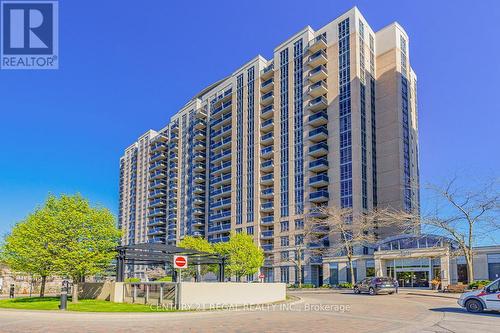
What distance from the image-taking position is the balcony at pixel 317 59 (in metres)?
74.6

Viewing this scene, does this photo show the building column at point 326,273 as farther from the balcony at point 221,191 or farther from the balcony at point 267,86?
the balcony at point 267,86

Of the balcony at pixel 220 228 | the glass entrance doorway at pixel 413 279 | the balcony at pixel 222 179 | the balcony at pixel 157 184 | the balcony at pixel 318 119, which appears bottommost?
the glass entrance doorway at pixel 413 279

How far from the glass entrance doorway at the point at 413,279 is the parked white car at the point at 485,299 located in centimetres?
3175

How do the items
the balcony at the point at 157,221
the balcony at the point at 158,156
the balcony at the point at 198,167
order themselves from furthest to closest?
the balcony at the point at 158,156, the balcony at the point at 157,221, the balcony at the point at 198,167

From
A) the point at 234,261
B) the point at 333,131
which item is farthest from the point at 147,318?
the point at 333,131

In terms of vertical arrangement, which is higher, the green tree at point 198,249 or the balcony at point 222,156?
the balcony at point 222,156

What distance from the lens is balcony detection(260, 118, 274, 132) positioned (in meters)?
81.9

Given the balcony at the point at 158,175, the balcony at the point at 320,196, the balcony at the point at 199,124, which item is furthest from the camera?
the balcony at the point at 158,175

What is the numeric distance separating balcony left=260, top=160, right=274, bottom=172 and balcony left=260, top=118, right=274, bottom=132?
20.4 ft

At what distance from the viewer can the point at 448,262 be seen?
46531 millimetres

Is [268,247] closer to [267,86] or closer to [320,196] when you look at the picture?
[320,196]

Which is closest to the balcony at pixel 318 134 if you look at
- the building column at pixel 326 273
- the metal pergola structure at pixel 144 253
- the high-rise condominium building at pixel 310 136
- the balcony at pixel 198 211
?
the high-rise condominium building at pixel 310 136

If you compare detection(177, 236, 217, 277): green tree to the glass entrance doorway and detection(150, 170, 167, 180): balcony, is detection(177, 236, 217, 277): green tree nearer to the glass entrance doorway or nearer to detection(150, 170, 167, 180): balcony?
the glass entrance doorway

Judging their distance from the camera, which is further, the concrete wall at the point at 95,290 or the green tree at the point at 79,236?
the green tree at the point at 79,236
